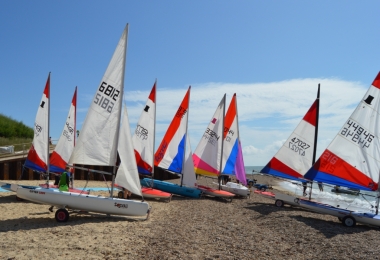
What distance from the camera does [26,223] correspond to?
9.50m

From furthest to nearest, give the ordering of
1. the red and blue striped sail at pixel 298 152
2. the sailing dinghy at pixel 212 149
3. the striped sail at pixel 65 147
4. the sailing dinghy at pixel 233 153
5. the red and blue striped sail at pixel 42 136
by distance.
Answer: the sailing dinghy at pixel 233 153, the sailing dinghy at pixel 212 149, the red and blue striped sail at pixel 298 152, the striped sail at pixel 65 147, the red and blue striped sail at pixel 42 136

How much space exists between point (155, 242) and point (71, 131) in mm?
9520

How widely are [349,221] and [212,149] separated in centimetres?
805

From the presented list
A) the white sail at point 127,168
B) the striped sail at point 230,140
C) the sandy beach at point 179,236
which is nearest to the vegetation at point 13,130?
the striped sail at point 230,140

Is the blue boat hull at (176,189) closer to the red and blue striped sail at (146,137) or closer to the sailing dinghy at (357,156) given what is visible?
the red and blue striped sail at (146,137)

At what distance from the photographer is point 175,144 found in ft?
59.8

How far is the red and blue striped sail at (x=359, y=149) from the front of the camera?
11.9 m

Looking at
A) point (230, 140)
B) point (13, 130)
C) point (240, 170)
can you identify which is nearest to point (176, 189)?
point (230, 140)

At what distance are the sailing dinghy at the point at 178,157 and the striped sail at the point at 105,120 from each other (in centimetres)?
685

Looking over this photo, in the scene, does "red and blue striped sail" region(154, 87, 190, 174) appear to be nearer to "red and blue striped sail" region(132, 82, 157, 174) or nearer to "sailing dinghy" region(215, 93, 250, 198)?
"red and blue striped sail" region(132, 82, 157, 174)

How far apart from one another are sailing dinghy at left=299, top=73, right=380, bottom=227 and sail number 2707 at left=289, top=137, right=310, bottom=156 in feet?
9.57

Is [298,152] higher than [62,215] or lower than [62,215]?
higher

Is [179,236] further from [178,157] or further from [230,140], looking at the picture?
[230,140]

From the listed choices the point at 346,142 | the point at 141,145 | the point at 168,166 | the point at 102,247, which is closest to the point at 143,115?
the point at 141,145
